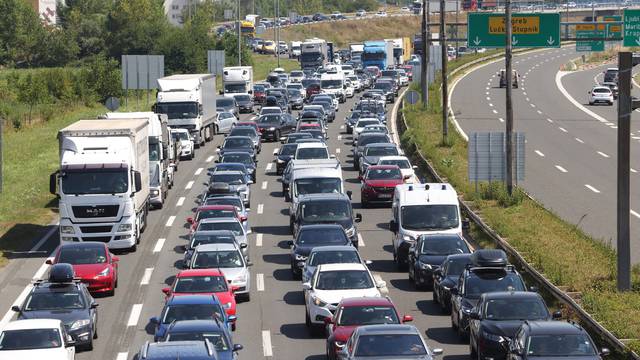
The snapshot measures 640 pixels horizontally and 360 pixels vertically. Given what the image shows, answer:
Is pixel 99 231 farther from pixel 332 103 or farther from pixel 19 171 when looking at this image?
pixel 332 103

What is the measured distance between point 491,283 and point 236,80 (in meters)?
68.9

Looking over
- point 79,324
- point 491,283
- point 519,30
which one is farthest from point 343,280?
point 519,30

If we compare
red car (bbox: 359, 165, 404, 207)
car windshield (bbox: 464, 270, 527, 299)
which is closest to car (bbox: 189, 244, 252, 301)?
car windshield (bbox: 464, 270, 527, 299)

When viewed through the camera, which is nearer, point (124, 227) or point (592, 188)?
point (124, 227)

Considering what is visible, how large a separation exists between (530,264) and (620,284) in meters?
4.18

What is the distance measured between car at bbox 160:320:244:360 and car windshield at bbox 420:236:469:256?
446 inches

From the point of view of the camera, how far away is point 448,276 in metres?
30.7

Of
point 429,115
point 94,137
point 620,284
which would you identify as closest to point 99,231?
point 94,137

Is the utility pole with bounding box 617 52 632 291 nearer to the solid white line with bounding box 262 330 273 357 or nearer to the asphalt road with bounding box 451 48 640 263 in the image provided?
the asphalt road with bounding box 451 48 640 263

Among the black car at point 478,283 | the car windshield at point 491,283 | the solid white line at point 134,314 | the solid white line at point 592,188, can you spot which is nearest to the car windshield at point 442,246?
the black car at point 478,283

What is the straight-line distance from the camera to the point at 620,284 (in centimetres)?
2948

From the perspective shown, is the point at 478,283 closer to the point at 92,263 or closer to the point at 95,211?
the point at 92,263

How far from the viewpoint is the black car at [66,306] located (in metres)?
27.3

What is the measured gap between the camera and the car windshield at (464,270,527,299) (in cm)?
2769
